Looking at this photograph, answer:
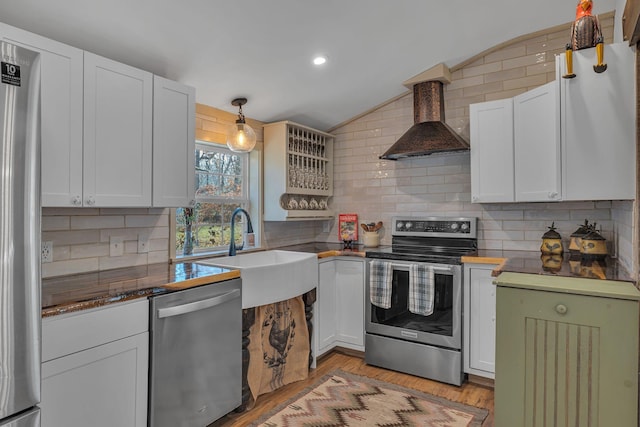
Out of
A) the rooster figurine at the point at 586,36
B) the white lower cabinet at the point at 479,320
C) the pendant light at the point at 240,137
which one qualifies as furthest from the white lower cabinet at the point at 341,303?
the rooster figurine at the point at 586,36

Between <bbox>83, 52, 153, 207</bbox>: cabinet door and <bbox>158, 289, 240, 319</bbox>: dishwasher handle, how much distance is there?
0.68 metres

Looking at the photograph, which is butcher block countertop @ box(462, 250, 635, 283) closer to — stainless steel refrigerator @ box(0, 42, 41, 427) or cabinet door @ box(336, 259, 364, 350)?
cabinet door @ box(336, 259, 364, 350)

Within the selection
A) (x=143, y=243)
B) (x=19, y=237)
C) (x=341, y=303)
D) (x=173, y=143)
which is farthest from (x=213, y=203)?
(x=19, y=237)

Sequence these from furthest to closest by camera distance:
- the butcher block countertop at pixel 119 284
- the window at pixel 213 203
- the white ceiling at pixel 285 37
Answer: the window at pixel 213 203 → the white ceiling at pixel 285 37 → the butcher block countertop at pixel 119 284

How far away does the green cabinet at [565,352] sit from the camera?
1.62m

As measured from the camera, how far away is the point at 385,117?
379 centimetres

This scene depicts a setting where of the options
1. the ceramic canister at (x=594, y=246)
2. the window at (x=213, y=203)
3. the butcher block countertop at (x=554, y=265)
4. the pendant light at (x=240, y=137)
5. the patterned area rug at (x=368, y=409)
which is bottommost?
the patterned area rug at (x=368, y=409)

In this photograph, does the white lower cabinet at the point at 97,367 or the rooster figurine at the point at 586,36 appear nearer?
the white lower cabinet at the point at 97,367

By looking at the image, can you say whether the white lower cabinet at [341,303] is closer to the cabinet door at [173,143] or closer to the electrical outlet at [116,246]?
the cabinet door at [173,143]

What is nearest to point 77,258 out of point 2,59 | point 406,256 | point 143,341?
point 143,341

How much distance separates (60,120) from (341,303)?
2449 millimetres

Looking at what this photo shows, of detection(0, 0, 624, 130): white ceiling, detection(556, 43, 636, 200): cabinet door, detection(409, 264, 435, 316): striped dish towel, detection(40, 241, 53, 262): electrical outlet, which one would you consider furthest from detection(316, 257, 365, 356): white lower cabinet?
detection(40, 241, 53, 262): electrical outlet

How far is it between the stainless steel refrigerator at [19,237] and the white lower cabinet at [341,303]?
224 cm

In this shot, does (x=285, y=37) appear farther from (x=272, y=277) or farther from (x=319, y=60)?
(x=272, y=277)
